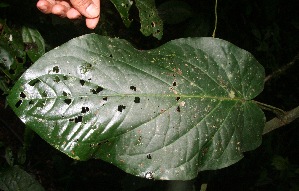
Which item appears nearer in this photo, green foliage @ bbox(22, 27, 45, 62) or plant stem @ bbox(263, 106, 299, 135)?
plant stem @ bbox(263, 106, 299, 135)

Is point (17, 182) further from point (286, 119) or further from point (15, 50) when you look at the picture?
point (286, 119)

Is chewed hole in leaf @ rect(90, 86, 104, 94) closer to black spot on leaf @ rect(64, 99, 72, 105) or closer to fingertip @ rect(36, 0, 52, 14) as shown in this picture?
black spot on leaf @ rect(64, 99, 72, 105)

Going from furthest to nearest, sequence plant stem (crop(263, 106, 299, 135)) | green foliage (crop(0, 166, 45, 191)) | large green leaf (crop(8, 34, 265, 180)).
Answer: green foliage (crop(0, 166, 45, 191))
plant stem (crop(263, 106, 299, 135))
large green leaf (crop(8, 34, 265, 180))

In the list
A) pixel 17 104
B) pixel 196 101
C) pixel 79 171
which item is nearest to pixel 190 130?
pixel 196 101

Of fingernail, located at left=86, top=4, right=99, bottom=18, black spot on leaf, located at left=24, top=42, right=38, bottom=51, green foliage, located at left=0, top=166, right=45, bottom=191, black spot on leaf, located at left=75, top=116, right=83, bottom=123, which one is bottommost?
green foliage, located at left=0, top=166, right=45, bottom=191

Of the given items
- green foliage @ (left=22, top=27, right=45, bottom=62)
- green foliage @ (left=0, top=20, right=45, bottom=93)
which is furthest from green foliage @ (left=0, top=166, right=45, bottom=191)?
green foliage @ (left=22, top=27, right=45, bottom=62)

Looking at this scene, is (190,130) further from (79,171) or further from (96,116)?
(79,171)

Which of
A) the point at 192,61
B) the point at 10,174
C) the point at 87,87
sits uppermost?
the point at 192,61
